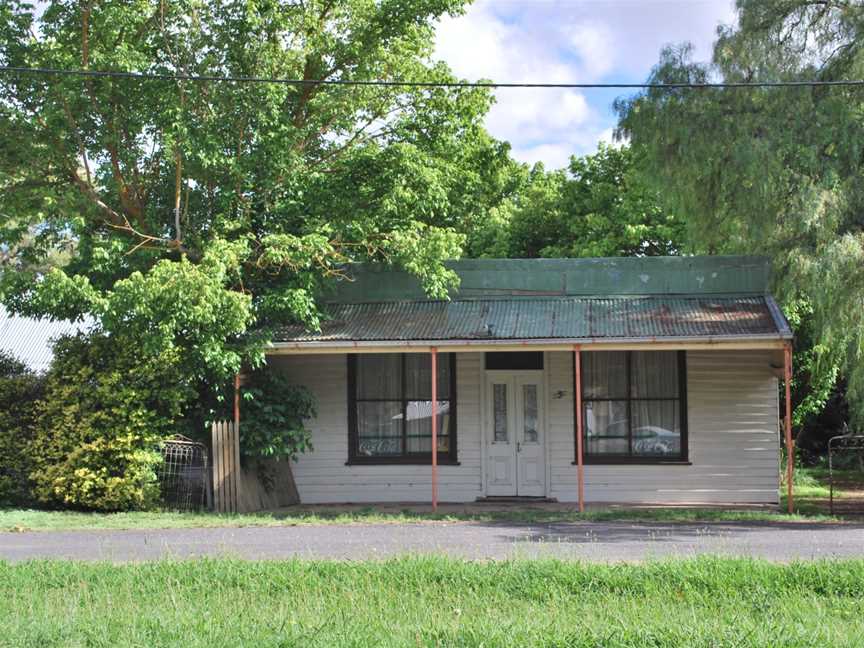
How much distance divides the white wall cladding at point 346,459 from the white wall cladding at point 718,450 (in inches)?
64.0

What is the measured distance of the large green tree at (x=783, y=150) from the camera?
1502cm

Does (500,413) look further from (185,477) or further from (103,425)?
(103,425)

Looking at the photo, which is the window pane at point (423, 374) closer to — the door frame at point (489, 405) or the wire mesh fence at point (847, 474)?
the door frame at point (489, 405)

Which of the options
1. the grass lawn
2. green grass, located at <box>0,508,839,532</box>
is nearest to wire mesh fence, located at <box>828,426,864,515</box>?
the grass lawn

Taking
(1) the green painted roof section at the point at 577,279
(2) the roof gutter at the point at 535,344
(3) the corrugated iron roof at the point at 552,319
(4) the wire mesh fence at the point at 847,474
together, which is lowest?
(4) the wire mesh fence at the point at 847,474

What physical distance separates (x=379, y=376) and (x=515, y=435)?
2452 mm

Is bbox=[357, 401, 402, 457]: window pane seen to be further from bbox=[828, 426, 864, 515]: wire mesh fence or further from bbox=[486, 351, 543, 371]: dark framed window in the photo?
bbox=[828, 426, 864, 515]: wire mesh fence

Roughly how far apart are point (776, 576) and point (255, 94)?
1048cm

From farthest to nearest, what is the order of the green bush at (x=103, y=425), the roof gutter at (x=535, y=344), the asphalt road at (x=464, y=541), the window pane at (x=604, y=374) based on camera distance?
1. the window pane at (x=604, y=374)
2. the green bush at (x=103, y=425)
3. the roof gutter at (x=535, y=344)
4. the asphalt road at (x=464, y=541)

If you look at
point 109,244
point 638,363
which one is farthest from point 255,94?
point 638,363

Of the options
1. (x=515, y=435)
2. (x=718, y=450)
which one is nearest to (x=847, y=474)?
(x=718, y=450)

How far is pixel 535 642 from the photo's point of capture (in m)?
7.11

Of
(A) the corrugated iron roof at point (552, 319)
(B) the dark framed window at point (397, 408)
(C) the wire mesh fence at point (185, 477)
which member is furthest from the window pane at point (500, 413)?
(C) the wire mesh fence at point (185, 477)

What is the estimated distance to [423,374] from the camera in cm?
1739
